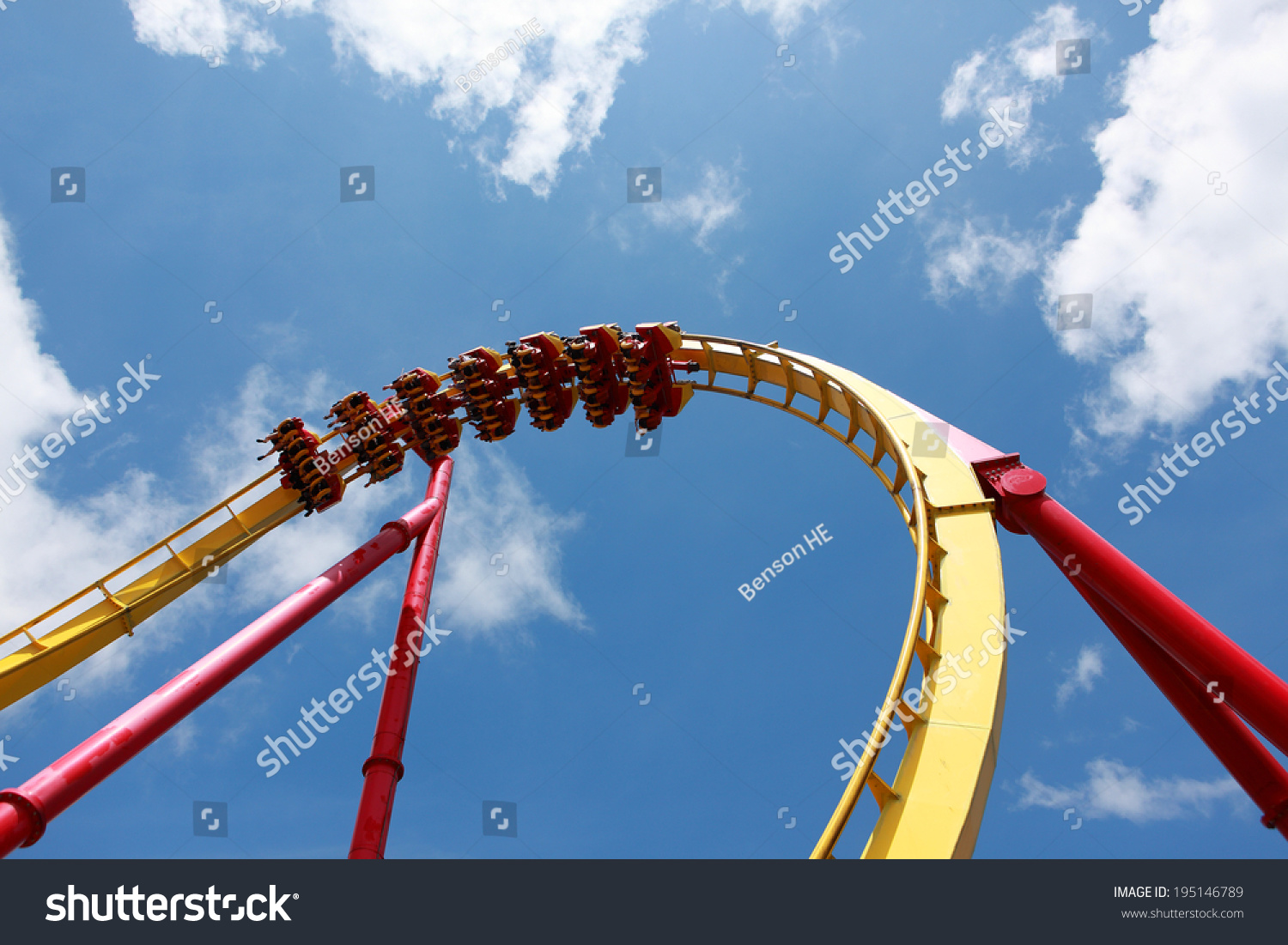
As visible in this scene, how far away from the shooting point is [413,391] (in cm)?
1420

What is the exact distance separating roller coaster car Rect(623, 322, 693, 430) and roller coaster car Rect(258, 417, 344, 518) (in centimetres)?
604

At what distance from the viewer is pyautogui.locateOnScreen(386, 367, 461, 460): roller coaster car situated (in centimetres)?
1423

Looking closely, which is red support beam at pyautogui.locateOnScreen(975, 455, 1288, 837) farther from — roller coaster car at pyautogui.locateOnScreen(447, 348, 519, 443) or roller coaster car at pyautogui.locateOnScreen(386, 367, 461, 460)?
roller coaster car at pyautogui.locateOnScreen(386, 367, 461, 460)

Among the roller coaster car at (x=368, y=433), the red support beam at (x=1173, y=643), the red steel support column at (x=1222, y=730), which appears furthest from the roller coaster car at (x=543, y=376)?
the red steel support column at (x=1222, y=730)

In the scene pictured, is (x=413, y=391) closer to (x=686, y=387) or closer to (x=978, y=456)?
(x=686, y=387)

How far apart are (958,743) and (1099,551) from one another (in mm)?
2986

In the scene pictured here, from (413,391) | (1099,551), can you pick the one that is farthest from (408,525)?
(1099,551)

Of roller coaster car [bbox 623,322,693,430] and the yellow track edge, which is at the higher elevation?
roller coaster car [bbox 623,322,693,430]

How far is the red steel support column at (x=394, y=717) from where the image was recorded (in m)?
9.19

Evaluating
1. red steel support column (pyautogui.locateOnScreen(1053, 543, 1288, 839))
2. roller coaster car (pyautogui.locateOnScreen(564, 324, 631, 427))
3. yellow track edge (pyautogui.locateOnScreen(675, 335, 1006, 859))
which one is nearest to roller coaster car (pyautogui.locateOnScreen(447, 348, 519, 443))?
roller coaster car (pyautogui.locateOnScreen(564, 324, 631, 427))

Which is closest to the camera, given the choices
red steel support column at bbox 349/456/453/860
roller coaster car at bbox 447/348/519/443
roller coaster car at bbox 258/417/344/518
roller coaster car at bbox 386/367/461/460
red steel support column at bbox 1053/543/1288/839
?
red steel support column at bbox 1053/543/1288/839

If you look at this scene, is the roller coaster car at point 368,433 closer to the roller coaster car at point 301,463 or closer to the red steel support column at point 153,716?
the roller coaster car at point 301,463

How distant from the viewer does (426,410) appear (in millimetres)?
14320

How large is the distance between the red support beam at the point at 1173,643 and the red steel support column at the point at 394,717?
8.29 meters
